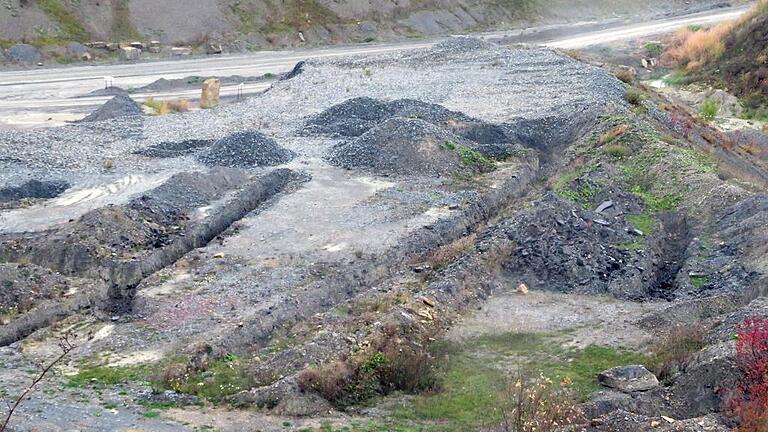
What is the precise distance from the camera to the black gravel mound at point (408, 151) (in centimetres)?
2694

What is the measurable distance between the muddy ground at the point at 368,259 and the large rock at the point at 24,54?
17.7 metres

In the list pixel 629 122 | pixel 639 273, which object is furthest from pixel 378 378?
pixel 629 122

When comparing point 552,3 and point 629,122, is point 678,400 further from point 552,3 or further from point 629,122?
point 552,3

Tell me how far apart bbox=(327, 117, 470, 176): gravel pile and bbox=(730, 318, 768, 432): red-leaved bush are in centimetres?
1355

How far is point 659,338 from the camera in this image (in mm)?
16531

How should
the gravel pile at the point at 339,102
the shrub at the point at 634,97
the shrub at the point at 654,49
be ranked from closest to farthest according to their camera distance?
1. the gravel pile at the point at 339,102
2. the shrub at the point at 634,97
3. the shrub at the point at 654,49

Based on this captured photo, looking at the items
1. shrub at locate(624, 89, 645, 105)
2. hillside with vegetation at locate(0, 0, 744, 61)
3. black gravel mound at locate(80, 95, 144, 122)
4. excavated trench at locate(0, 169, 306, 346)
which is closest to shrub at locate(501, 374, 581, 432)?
excavated trench at locate(0, 169, 306, 346)

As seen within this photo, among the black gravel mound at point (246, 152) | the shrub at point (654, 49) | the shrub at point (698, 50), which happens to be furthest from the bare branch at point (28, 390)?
the shrub at point (654, 49)

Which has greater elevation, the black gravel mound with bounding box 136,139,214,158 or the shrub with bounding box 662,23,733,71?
the shrub with bounding box 662,23,733,71

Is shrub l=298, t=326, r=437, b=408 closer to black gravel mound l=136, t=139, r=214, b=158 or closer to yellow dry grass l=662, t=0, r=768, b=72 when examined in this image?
black gravel mound l=136, t=139, r=214, b=158

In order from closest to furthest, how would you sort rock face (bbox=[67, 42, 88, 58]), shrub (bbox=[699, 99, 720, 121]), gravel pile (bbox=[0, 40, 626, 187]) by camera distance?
gravel pile (bbox=[0, 40, 626, 187]), shrub (bbox=[699, 99, 720, 121]), rock face (bbox=[67, 42, 88, 58])

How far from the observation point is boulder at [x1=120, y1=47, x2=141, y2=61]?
5025 centimetres

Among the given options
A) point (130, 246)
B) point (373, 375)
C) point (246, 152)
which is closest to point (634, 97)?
point (246, 152)

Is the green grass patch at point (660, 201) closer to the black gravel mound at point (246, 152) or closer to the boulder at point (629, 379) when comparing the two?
the boulder at point (629, 379)
